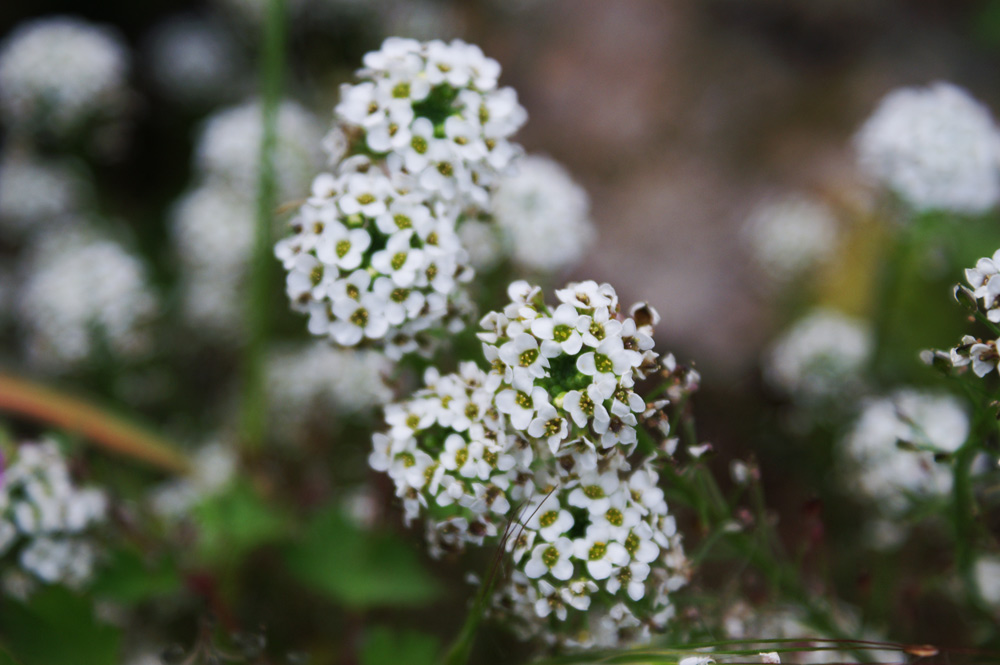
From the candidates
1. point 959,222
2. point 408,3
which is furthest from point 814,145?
point 408,3

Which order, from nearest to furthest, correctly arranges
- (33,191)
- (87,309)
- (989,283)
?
1. (989,283)
2. (87,309)
3. (33,191)

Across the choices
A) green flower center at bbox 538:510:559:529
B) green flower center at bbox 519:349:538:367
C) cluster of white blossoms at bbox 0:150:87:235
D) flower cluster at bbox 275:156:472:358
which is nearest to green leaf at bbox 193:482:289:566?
flower cluster at bbox 275:156:472:358

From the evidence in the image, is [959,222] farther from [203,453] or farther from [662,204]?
[203,453]

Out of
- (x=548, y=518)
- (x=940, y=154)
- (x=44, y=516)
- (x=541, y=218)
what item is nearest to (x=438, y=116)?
(x=548, y=518)

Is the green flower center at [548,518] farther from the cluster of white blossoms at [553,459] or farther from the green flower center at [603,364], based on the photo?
the green flower center at [603,364]

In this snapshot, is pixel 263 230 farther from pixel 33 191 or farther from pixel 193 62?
pixel 193 62

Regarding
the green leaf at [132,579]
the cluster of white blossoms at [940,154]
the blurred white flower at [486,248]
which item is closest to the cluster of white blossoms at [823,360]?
the cluster of white blossoms at [940,154]

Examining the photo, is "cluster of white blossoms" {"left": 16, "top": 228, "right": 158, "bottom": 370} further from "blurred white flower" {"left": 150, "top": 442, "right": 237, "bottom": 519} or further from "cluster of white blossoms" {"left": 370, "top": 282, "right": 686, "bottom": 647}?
"cluster of white blossoms" {"left": 370, "top": 282, "right": 686, "bottom": 647}
